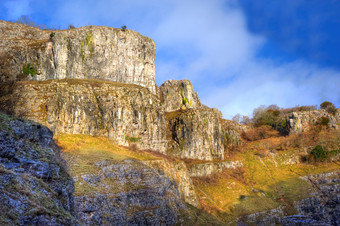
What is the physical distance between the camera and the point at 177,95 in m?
80.9

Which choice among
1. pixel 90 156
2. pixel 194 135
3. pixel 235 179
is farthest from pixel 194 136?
pixel 90 156

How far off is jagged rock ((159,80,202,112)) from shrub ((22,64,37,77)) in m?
36.3

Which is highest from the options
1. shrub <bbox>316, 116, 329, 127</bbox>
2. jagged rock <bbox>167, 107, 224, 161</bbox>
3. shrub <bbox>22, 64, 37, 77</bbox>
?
shrub <bbox>22, 64, 37, 77</bbox>

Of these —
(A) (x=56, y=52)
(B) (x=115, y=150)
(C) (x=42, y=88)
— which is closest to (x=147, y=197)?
(B) (x=115, y=150)

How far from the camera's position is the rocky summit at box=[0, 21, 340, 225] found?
789 inches

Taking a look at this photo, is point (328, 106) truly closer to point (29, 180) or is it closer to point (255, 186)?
point (255, 186)

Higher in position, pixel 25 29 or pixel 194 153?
pixel 25 29

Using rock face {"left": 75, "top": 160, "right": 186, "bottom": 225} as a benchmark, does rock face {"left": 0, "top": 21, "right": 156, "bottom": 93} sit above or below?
above

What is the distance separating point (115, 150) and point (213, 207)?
21639 mm

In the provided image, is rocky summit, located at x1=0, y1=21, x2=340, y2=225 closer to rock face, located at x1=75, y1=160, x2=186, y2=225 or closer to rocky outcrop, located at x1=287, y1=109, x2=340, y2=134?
rock face, located at x1=75, y1=160, x2=186, y2=225

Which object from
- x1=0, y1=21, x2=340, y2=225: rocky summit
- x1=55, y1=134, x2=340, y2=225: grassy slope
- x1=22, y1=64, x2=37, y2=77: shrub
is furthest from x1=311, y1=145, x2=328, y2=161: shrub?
x1=22, y1=64, x2=37, y2=77: shrub

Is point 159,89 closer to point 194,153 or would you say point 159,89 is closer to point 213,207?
point 194,153

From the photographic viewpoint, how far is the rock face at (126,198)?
28078 mm

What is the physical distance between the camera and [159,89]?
81.4 m
